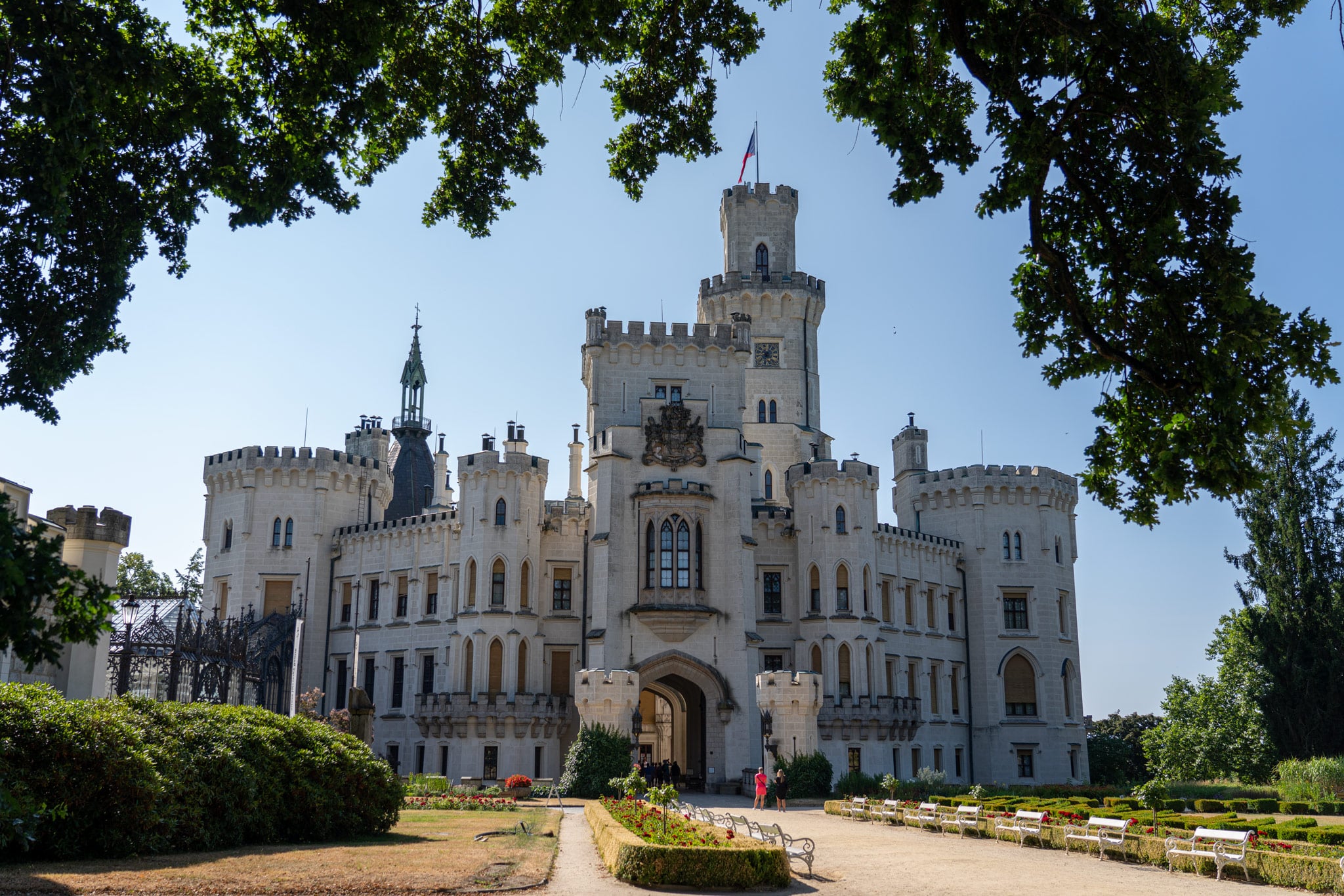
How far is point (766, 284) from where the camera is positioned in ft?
192

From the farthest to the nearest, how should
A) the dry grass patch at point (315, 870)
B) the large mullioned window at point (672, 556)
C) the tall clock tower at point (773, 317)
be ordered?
the tall clock tower at point (773, 317)
the large mullioned window at point (672, 556)
the dry grass patch at point (315, 870)

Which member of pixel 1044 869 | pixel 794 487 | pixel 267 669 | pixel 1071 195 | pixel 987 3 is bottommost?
pixel 1044 869

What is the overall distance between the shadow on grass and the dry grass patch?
0.05 feet

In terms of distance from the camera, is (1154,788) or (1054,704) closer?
(1154,788)

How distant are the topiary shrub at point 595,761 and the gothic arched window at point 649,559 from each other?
6883mm

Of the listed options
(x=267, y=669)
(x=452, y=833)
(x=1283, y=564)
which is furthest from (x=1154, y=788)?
(x=267, y=669)

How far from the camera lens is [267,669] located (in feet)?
155

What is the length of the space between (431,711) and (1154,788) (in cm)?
2919

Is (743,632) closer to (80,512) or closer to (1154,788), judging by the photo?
(1154,788)

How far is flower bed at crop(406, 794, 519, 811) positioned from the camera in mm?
31391

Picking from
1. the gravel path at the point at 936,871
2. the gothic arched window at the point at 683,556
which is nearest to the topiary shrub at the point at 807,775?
the gothic arched window at the point at 683,556

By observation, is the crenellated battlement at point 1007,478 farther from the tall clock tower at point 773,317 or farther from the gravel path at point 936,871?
the gravel path at point 936,871

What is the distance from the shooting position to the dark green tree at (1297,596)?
149 feet

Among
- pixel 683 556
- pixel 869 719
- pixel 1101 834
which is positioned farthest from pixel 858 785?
pixel 1101 834
